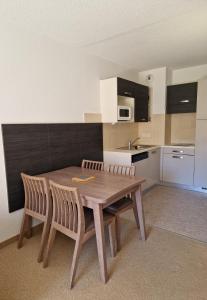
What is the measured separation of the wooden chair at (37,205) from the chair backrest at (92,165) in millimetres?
916

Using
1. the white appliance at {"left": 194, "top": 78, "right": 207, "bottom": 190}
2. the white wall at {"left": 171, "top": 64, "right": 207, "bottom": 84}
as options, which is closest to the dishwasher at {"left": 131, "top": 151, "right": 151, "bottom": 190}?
the white appliance at {"left": 194, "top": 78, "right": 207, "bottom": 190}

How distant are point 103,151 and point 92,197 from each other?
6.45 feet

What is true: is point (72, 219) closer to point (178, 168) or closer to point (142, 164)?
point (142, 164)

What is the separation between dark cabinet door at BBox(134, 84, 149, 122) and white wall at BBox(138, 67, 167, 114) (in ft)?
0.62

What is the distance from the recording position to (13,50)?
86.2 inches

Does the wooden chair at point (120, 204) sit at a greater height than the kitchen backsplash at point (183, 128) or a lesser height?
lesser

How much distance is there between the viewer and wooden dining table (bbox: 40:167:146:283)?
5.53ft

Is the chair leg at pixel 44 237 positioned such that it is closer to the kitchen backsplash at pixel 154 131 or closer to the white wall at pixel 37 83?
the white wall at pixel 37 83

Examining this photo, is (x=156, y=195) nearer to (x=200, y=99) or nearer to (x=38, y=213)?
(x=200, y=99)

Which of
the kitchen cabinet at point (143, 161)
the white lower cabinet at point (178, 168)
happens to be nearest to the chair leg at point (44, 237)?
the kitchen cabinet at point (143, 161)

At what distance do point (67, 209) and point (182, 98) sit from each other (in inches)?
132

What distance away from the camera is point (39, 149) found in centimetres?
250

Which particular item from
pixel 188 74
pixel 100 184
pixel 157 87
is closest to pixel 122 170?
pixel 100 184

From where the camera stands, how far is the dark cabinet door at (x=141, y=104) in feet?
12.7
